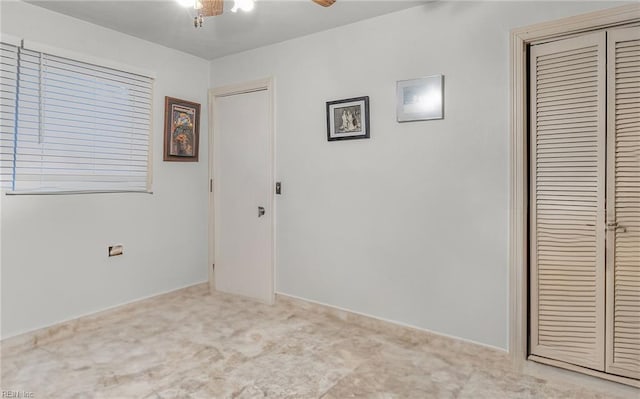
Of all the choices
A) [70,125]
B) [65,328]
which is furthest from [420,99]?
[65,328]

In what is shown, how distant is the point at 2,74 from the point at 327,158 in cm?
232

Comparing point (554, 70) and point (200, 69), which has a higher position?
point (200, 69)

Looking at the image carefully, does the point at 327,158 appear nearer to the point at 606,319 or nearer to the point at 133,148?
the point at 133,148

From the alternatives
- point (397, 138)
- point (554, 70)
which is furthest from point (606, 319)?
point (397, 138)

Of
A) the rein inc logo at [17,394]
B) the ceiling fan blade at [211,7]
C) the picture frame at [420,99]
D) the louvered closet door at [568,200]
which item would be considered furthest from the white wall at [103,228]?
the louvered closet door at [568,200]

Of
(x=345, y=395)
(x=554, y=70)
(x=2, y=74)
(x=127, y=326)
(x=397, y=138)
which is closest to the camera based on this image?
(x=345, y=395)

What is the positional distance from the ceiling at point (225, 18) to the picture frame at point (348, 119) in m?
0.62

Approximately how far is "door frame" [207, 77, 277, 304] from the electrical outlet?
911 mm

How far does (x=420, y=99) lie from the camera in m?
2.62

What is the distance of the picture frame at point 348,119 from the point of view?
2.88 metres

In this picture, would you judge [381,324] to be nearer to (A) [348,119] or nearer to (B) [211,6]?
(A) [348,119]

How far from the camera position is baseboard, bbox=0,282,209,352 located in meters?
2.56

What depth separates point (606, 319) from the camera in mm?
2107

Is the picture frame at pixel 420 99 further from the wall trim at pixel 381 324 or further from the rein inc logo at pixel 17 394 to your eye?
the rein inc logo at pixel 17 394
